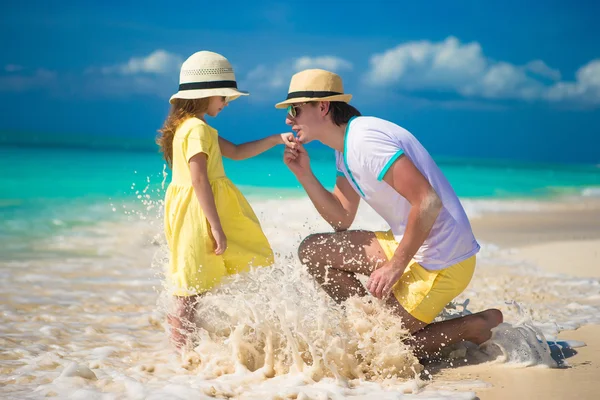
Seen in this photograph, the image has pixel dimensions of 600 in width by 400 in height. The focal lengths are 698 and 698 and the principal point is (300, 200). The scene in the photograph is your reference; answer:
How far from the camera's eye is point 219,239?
3.42 metres

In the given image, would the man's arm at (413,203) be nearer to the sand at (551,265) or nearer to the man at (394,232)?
the man at (394,232)

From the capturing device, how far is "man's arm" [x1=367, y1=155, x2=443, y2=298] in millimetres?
3068

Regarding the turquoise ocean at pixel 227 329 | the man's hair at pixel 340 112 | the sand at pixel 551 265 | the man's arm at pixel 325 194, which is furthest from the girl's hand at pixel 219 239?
the sand at pixel 551 265

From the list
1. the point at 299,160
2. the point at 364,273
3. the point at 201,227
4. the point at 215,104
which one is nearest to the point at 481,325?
the point at 364,273

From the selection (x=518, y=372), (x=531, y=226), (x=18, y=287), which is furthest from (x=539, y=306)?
(x=531, y=226)

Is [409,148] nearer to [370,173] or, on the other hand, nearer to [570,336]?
[370,173]

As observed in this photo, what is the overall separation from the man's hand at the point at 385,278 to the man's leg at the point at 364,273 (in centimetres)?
12

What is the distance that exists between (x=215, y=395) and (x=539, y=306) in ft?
Answer: 9.34

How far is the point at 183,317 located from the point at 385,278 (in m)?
1.05

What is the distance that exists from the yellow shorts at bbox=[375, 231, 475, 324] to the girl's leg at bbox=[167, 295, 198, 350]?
3.33 feet

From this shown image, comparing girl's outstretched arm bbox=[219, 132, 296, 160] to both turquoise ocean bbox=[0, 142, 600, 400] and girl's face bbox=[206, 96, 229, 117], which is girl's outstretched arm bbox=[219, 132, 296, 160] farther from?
turquoise ocean bbox=[0, 142, 600, 400]

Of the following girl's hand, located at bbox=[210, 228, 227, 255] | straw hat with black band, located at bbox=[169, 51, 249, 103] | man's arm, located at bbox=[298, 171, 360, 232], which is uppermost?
straw hat with black band, located at bbox=[169, 51, 249, 103]

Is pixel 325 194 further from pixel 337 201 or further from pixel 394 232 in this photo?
pixel 394 232

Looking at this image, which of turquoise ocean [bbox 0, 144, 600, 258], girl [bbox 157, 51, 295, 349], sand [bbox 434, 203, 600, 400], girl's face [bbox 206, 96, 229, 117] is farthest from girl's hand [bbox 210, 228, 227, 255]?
turquoise ocean [bbox 0, 144, 600, 258]
